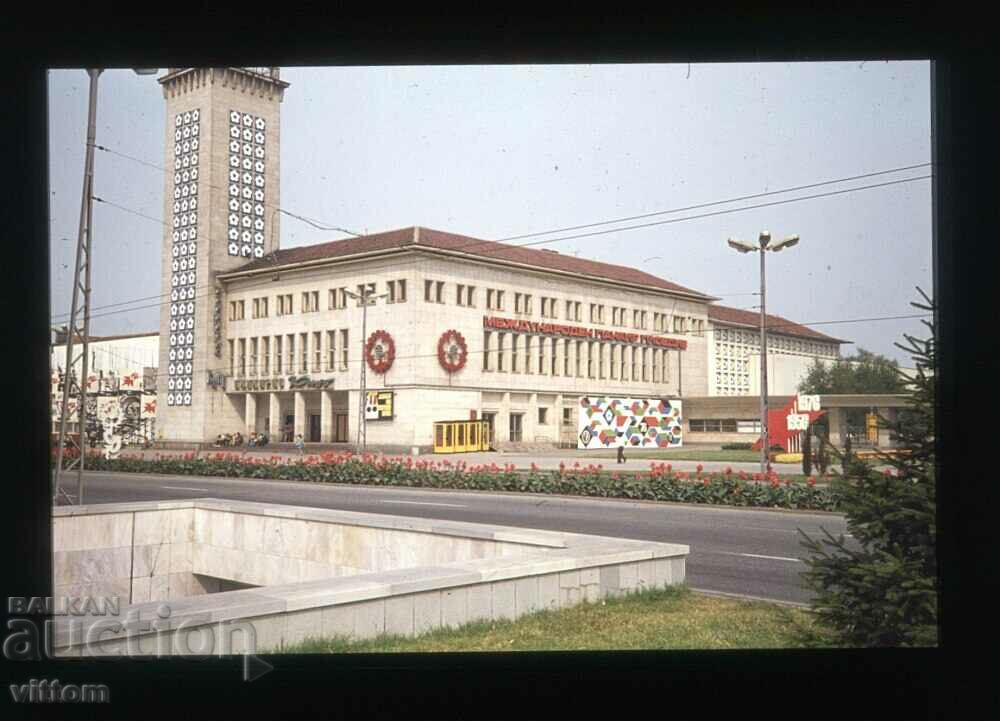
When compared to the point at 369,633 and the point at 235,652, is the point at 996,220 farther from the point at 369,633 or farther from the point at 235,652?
the point at 235,652

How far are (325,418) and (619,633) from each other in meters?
2.99

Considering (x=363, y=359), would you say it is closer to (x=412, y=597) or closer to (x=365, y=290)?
(x=365, y=290)

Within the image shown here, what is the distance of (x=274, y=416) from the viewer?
24.0 feet

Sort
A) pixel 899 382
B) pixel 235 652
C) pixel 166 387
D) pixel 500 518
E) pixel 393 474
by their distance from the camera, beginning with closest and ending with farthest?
pixel 235 652
pixel 899 382
pixel 166 387
pixel 393 474
pixel 500 518

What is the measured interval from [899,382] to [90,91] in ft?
17.0

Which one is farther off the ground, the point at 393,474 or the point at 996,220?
the point at 996,220

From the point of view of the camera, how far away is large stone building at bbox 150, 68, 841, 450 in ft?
22.7

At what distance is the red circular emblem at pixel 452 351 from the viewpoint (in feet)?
24.8

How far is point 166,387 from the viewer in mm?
7359

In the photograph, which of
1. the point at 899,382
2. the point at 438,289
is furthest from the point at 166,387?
the point at 899,382

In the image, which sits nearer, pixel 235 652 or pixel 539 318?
pixel 235 652

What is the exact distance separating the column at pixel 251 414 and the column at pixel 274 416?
14 centimetres

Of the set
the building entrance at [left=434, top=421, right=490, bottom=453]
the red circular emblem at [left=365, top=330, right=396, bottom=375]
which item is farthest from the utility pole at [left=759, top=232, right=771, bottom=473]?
the red circular emblem at [left=365, top=330, right=396, bottom=375]

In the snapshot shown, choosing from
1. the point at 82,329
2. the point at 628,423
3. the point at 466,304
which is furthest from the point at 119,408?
the point at 628,423
